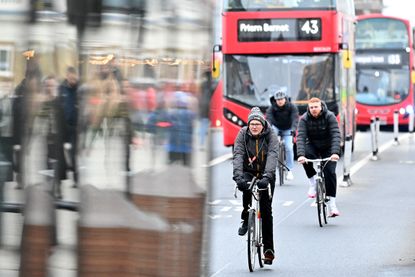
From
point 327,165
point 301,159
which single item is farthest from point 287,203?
point 301,159

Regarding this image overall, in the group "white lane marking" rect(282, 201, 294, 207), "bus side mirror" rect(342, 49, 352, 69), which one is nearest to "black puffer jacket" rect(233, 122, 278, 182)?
"white lane marking" rect(282, 201, 294, 207)

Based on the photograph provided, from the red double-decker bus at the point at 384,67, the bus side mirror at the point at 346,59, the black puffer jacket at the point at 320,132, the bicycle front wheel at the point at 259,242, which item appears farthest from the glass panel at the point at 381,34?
the bicycle front wheel at the point at 259,242

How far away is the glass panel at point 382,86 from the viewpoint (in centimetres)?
4081

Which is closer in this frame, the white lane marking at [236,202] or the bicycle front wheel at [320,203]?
the bicycle front wheel at [320,203]

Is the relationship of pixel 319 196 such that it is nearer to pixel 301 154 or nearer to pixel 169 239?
pixel 301 154

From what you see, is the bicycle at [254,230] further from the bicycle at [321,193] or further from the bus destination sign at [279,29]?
the bus destination sign at [279,29]

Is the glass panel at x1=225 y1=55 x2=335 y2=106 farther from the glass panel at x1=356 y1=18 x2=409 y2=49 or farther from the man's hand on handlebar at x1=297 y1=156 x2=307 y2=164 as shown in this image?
the glass panel at x1=356 y1=18 x2=409 y2=49

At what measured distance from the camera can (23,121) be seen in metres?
3.26

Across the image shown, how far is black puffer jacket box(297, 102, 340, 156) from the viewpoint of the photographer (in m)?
14.9

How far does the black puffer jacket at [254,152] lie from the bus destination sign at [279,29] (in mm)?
14594

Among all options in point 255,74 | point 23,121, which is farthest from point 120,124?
point 255,74

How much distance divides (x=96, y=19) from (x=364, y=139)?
117 ft

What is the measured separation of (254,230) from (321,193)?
13.1ft

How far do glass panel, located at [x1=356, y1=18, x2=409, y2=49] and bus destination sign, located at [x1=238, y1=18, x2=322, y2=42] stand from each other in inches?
533
